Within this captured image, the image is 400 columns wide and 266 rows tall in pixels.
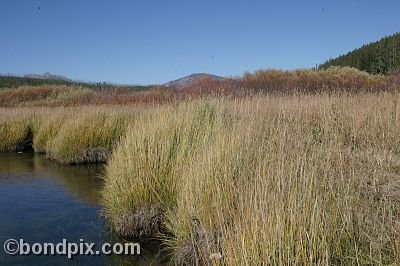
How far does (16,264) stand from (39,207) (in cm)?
234

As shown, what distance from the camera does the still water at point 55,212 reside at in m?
4.66

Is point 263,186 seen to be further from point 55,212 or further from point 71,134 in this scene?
point 71,134

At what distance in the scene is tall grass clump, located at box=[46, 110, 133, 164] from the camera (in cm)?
1095

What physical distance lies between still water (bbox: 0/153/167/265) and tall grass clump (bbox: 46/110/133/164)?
2.12 ft

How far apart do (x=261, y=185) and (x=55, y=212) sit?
14.9ft

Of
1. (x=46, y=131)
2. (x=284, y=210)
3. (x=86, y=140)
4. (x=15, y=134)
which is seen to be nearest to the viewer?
(x=284, y=210)

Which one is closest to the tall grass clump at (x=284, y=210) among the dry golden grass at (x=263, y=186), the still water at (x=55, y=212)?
the dry golden grass at (x=263, y=186)

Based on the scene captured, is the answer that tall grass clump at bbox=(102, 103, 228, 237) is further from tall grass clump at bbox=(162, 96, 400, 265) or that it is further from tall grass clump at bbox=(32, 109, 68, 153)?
tall grass clump at bbox=(32, 109, 68, 153)

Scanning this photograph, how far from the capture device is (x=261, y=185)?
2938 millimetres

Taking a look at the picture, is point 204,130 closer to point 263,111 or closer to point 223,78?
point 263,111

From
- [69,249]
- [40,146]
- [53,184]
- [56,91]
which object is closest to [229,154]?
[69,249]

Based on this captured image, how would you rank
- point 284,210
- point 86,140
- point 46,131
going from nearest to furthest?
point 284,210
point 86,140
point 46,131

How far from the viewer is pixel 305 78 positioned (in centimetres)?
2094

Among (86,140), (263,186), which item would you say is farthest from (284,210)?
(86,140)
